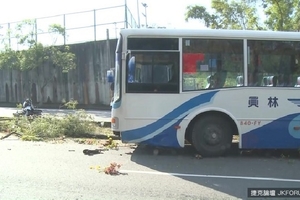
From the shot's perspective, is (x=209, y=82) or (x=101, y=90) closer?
(x=209, y=82)

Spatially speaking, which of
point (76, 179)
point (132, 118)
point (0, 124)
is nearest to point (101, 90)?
point (0, 124)

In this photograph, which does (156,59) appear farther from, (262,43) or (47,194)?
(47,194)

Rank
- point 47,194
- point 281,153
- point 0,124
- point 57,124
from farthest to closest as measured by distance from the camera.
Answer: point 0,124
point 57,124
point 281,153
point 47,194

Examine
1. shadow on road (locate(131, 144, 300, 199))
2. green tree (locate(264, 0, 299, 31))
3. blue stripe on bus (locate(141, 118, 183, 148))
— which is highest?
green tree (locate(264, 0, 299, 31))

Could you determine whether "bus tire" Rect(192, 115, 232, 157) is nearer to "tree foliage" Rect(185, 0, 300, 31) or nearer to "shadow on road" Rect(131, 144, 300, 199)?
"shadow on road" Rect(131, 144, 300, 199)

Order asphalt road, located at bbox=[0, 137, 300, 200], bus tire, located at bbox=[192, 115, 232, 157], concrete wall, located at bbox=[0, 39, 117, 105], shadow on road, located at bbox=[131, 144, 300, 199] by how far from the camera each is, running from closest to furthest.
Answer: asphalt road, located at bbox=[0, 137, 300, 200], shadow on road, located at bbox=[131, 144, 300, 199], bus tire, located at bbox=[192, 115, 232, 157], concrete wall, located at bbox=[0, 39, 117, 105]

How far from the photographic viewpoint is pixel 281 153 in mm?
8461

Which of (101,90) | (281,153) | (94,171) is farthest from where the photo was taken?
(101,90)

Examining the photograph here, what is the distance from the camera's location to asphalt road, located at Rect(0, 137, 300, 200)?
529cm

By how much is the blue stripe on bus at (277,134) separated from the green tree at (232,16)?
43.0 feet

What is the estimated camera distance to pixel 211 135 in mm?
7867

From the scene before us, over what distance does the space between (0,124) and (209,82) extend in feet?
25.6

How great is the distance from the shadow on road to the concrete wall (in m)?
14.8

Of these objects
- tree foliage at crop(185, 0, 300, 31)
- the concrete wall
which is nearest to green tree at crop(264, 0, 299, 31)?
tree foliage at crop(185, 0, 300, 31)
